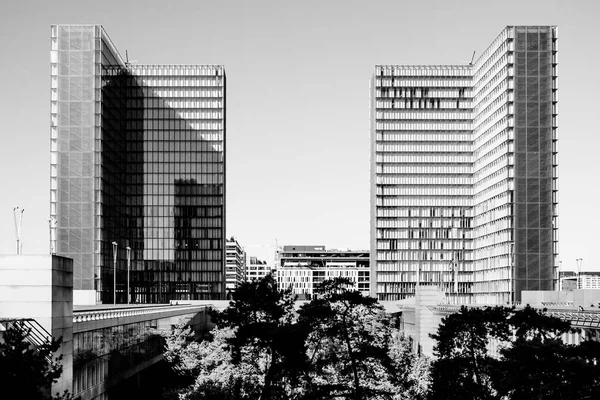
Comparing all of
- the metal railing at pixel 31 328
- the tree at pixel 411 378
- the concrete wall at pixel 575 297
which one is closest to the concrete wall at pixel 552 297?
the concrete wall at pixel 575 297

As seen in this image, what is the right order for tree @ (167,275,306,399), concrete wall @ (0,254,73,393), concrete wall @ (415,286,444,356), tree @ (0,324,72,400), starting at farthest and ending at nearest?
concrete wall @ (415,286,444,356) → tree @ (167,275,306,399) → concrete wall @ (0,254,73,393) → tree @ (0,324,72,400)

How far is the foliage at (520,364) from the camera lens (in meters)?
30.0

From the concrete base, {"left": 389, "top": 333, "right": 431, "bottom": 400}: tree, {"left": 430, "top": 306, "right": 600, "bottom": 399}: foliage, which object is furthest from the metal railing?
the concrete base

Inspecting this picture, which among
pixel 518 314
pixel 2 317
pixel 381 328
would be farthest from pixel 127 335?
pixel 518 314

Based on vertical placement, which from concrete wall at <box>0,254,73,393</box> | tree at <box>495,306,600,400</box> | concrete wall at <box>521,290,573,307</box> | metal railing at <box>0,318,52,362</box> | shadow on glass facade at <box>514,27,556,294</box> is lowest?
concrete wall at <box>521,290,573,307</box>

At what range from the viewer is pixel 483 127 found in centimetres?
19400

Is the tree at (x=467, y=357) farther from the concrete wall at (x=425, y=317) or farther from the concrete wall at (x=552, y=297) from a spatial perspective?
the concrete wall at (x=425, y=317)

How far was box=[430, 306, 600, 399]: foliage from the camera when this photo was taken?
30.0 meters

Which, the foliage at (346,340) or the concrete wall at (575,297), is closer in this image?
the foliage at (346,340)

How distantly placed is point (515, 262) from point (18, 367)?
501ft

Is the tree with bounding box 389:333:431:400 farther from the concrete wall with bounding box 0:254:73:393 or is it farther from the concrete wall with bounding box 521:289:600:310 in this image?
the concrete wall with bounding box 0:254:73:393

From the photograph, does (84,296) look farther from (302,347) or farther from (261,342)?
(302,347)

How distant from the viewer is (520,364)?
107 ft

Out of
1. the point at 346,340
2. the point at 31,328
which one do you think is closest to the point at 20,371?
the point at 31,328
